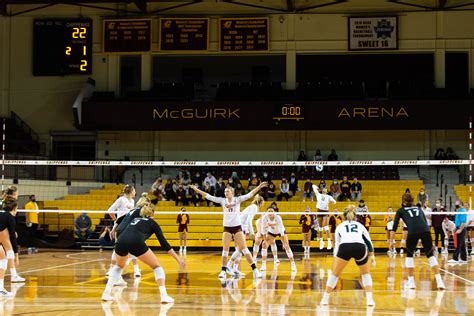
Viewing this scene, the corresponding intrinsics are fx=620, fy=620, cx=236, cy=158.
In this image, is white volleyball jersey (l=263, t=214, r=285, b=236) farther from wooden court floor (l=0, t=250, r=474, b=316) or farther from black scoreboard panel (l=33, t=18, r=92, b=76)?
black scoreboard panel (l=33, t=18, r=92, b=76)

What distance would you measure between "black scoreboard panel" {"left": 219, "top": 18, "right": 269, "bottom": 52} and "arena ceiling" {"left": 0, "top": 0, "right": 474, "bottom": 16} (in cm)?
128

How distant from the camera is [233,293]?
38.5ft

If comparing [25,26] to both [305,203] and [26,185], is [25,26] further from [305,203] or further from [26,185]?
[305,203]

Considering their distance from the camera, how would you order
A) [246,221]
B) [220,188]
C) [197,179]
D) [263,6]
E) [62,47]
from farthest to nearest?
[263,6]
[62,47]
[197,179]
[220,188]
[246,221]

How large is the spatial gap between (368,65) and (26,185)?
18516 mm

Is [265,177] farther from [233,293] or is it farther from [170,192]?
[233,293]

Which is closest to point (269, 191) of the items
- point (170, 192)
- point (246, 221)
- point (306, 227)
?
point (170, 192)

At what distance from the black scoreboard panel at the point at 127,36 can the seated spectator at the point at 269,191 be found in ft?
32.5

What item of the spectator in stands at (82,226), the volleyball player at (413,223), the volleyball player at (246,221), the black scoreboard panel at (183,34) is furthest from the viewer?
the black scoreboard panel at (183,34)

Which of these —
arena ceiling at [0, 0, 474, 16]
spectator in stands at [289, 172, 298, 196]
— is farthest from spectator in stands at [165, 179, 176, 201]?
arena ceiling at [0, 0, 474, 16]

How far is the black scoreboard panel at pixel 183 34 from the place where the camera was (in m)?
A: 31.5

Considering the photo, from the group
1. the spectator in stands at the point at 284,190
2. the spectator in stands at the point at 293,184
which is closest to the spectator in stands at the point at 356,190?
the spectator in stands at the point at 293,184

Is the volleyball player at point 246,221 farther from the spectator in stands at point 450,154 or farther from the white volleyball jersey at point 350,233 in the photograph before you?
the spectator in stands at point 450,154

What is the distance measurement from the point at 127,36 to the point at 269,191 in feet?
37.6
